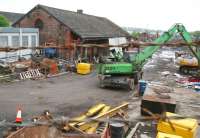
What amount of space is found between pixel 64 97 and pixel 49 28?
16573 mm

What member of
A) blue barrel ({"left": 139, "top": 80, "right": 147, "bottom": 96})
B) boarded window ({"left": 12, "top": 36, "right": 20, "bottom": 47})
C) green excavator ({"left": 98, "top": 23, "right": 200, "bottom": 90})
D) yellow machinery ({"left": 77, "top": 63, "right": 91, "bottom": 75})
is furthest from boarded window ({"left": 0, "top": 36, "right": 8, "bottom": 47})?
blue barrel ({"left": 139, "top": 80, "right": 147, "bottom": 96})

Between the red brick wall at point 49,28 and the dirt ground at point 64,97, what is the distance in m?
9.11

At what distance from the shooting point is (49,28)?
1323 inches

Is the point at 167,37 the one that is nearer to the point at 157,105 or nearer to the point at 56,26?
the point at 157,105

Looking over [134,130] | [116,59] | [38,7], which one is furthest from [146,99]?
[38,7]

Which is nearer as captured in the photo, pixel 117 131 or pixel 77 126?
pixel 117 131

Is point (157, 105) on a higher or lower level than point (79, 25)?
lower

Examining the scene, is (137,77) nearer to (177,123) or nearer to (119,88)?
(119,88)

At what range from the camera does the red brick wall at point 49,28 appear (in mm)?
33000

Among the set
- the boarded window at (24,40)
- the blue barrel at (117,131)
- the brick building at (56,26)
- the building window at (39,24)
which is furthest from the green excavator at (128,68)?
the building window at (39,24)

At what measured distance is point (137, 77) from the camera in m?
22.9

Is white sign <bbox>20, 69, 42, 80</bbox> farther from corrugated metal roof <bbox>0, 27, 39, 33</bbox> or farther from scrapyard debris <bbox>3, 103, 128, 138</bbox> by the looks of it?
scrapyard debris <bbox>3, 103, 128, 138</bbox>

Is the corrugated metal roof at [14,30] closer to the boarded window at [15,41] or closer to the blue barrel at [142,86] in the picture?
the boarded window at [15,41]

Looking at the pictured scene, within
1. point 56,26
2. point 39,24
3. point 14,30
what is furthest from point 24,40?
point 56,26
